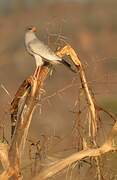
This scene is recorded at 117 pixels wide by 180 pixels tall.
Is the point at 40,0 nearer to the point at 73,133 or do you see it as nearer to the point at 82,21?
the point at 82,21

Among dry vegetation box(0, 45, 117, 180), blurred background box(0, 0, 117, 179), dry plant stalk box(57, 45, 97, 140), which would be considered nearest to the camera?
dry vegetation box(0, 45, 117, 180)

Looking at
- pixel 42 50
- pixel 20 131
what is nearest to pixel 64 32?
pixel 42 50

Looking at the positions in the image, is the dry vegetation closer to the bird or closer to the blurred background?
the bird

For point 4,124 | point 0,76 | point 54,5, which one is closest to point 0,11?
point 54,5

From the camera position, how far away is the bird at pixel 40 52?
4539 millimetres

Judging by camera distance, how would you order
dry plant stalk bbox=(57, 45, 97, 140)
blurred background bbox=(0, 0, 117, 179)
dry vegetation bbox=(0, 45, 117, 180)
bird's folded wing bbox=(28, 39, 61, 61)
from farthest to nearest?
blurred background bbox=(0, 0, 117, 179), bird's folded wing bbox=(28, 39, 61, 61), dry plant stalk bbox=(57, 45, 97, 140), dry vegetation bbox=(0, 45, 117, 180)

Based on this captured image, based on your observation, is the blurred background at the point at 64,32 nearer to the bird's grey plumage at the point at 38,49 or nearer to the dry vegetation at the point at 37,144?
the bird's grey plumage at the point at 38,49

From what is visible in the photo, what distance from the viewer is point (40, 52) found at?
16.5 feet

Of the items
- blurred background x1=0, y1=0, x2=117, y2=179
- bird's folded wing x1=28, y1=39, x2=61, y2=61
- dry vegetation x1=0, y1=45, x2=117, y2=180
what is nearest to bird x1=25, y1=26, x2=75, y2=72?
bird's folded wing x1=28, y1=39, x2=61, y2=61

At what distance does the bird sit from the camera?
454cm

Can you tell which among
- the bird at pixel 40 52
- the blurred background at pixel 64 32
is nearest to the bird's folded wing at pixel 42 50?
the bird at pixel 40 52

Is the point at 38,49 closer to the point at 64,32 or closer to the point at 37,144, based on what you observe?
the point at 37,144

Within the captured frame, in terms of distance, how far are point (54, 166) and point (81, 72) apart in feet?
1.73

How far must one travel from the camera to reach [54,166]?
13.5 feet
